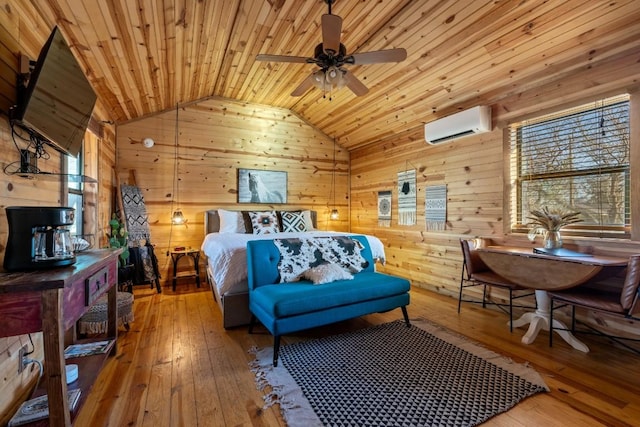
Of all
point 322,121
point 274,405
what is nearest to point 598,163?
point 274,405

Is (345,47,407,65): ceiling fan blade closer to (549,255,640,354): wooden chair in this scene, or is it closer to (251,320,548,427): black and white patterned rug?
(549,255,640,354): wooden chair

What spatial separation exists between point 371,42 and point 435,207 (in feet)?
7.41

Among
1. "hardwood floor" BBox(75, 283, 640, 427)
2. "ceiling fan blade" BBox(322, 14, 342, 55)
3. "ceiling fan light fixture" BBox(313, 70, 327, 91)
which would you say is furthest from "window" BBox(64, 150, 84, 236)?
"ceiling fan blade" BBox(322, 14, 342, 55)

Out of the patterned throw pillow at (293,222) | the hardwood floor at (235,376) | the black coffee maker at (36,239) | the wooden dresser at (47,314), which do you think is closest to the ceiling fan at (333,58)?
the black coffee maker at (36,239)

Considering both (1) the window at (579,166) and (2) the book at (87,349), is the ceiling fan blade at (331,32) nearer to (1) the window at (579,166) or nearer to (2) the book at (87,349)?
(1) the window at (579,166)

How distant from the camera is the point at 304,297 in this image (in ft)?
7.38

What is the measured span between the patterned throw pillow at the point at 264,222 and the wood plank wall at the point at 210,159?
523 mm

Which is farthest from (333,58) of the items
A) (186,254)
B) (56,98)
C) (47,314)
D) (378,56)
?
(186,254)

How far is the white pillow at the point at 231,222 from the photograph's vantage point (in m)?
4.41

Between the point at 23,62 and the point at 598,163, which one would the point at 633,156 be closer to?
the point at 598,163

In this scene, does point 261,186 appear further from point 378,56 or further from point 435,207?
point 378,56

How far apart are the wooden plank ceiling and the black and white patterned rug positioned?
2.63m

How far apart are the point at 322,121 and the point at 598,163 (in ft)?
12.7

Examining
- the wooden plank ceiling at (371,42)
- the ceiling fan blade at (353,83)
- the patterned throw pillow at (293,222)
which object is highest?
the wooden plank ceiling at (371,42)
